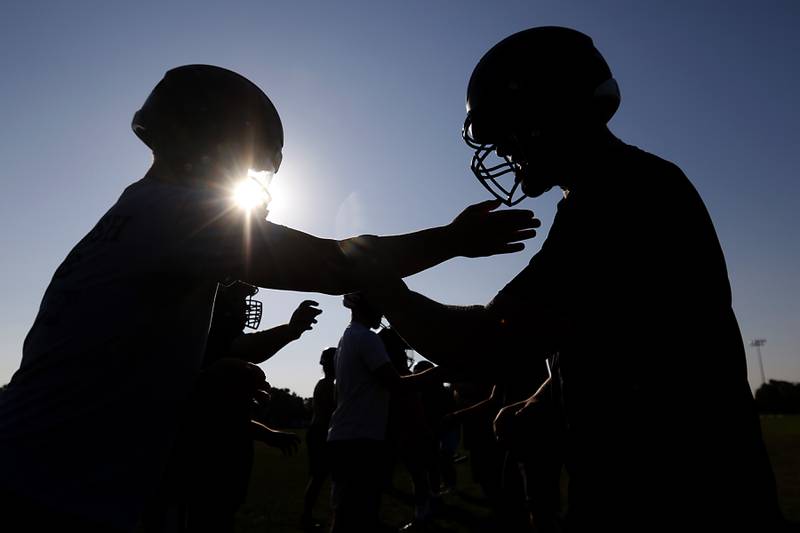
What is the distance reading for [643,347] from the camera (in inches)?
66.1

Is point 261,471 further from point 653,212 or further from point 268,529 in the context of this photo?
point 653,212

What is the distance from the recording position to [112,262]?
5.65ft

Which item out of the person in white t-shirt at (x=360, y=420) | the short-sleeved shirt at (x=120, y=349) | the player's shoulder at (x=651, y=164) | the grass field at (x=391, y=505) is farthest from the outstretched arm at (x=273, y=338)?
the grass field at (x=391, y=505)

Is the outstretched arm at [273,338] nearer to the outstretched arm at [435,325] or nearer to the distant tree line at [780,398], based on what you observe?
the outstretched arm at [435,325]

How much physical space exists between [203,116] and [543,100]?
→ 1.51m

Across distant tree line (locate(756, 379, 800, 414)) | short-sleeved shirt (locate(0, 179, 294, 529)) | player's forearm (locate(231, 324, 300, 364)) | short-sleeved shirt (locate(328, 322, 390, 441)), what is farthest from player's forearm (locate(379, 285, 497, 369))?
distant tree line (locate(756, 379, 800, 414))

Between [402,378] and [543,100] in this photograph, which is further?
[402,378]

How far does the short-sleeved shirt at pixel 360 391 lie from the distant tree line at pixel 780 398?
119m

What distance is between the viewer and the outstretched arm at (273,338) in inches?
170

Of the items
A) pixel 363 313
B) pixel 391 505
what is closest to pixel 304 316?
pixel 363 313

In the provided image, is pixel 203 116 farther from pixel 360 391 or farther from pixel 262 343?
pixel 360 391

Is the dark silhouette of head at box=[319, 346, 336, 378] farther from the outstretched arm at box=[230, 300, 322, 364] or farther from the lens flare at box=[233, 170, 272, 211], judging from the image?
the lens flare at box=[233, 170, 272, 211]

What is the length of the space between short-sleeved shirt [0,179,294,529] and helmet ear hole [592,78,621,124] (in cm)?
157

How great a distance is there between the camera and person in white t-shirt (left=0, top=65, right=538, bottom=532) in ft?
5.03
